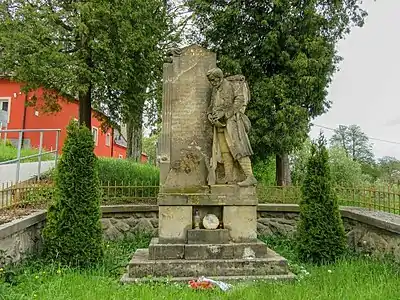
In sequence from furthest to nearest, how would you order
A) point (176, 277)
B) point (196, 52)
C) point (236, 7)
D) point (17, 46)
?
point (236, 7) → point (17, 46) → point (196, 52) → point (176, 277)

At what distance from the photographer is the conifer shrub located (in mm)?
6348

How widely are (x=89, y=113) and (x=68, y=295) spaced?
379 inches

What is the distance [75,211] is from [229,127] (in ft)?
8.94

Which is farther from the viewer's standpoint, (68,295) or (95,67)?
(95,67)

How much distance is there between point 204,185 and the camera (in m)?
6.30

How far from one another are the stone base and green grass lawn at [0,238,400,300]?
0.32 metres

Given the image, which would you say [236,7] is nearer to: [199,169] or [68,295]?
[199,169]

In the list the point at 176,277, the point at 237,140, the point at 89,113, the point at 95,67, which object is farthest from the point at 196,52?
the point at 89,113

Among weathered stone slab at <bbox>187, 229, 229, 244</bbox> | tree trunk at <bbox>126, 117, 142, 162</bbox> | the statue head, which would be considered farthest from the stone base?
tree trunk at <bbox>126, 117, 142, 162</bbox>

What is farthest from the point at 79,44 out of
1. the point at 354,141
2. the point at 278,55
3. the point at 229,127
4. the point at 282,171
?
the point at 354,141

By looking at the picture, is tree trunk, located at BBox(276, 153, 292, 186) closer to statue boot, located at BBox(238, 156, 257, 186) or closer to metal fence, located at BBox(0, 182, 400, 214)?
metal fence, located at BBox(0, 182, 400, 214)

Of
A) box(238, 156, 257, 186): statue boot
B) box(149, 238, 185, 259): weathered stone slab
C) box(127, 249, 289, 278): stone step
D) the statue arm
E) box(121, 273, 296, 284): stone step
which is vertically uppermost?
the statue arm

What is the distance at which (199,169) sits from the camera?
637 centimetres

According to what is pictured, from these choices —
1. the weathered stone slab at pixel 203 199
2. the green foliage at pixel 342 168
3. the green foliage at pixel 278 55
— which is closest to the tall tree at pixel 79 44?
the green foliage at pixel 278 55
